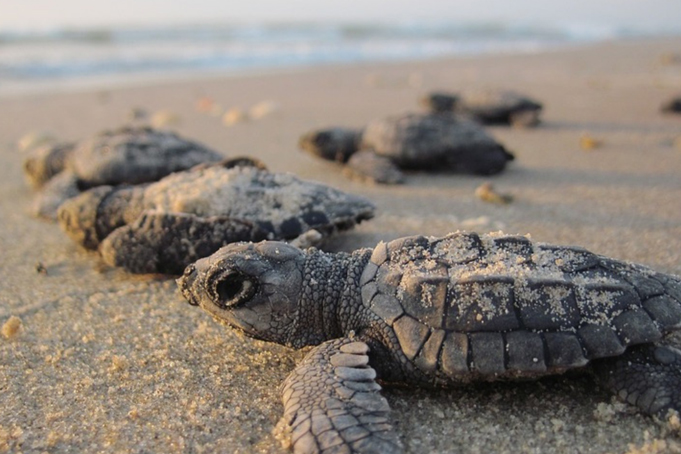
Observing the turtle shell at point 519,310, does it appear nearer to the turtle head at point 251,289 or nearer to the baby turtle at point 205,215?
the turtle head at point 251,289

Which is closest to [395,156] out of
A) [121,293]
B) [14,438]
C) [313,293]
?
[121,293]

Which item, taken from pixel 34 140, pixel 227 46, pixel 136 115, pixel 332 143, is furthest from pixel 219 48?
pixel 332 143

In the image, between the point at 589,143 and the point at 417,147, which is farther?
the point at 589,143

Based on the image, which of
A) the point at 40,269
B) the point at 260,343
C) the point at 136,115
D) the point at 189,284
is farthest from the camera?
the point at 136,115

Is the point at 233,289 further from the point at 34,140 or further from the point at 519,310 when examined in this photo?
the point at 34,140

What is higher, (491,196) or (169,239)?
(169,239)

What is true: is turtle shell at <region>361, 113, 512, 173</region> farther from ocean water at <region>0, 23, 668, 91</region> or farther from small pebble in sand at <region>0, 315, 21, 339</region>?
ocean water at <region>0, 23, 668, 91</region>

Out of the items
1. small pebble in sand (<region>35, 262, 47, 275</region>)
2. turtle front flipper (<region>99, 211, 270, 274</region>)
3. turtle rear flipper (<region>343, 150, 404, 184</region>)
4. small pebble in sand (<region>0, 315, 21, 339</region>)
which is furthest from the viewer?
turtle rear flipper (<region>343, 150, 404, 184</region>)

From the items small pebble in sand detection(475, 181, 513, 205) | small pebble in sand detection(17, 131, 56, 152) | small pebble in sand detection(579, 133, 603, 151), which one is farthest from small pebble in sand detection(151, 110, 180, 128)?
small pebble in sand detection(579, 133, 603, 151)
